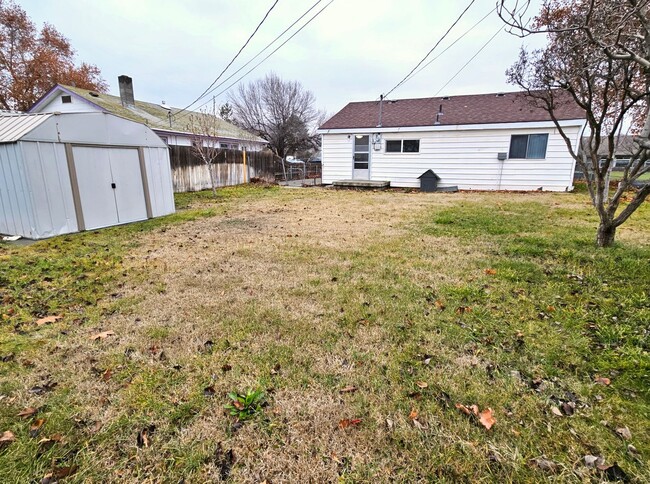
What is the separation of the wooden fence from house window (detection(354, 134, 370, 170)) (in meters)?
6.58

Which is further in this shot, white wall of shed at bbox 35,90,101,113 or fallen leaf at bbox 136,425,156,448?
white wall of shed at bbox 35,90,101,113

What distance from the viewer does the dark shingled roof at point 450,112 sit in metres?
13.5

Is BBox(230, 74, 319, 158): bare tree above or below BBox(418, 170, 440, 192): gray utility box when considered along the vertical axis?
above

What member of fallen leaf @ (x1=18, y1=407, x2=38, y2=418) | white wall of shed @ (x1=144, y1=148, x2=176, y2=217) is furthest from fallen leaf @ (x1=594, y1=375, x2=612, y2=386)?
white wall of shed @ (x1=144, y1=148, x2=176, y2=217)

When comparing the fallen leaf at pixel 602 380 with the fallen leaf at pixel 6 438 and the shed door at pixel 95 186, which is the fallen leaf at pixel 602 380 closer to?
the fallen leaf at pixel 6 438

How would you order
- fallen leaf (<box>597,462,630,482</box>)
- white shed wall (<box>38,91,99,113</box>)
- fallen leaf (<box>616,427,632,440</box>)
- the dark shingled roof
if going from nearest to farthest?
fallen leaf (<box>597,462,630,482</box>), fallen leaf (<box>616,427,632,440</box>), the dark shingled roof, white shed wall (<box>38,91,99,113</box>)

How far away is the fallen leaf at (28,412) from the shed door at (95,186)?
6.50 m

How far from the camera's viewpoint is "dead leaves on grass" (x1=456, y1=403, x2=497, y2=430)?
Result: 1.95 metres

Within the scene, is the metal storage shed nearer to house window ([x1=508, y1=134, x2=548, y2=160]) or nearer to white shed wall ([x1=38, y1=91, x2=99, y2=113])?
white shed wall ([x1=38, y1=91, x2=99, y2=113])

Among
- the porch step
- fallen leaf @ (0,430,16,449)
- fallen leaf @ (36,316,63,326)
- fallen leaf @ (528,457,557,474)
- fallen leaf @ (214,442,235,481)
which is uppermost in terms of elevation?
the porch step

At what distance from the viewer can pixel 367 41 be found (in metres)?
12.0

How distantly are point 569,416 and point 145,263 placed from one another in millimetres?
5441

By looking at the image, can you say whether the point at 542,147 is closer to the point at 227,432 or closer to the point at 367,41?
the point at 367,41

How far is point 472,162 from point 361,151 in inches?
211
